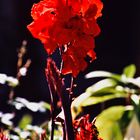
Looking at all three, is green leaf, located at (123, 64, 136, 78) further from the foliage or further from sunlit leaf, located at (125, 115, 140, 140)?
sunlit leaf, located at (125, 115, 140, 140)

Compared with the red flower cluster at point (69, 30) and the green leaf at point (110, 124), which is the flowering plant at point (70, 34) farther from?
the green leaf at point (110, 124)

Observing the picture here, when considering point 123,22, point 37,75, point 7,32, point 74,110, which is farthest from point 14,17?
point 74,110

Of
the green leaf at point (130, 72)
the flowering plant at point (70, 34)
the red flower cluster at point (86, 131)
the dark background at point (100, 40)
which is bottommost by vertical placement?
the red flower cluster at point (86, 131)

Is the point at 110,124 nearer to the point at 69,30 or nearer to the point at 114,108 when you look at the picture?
the point at 114,108

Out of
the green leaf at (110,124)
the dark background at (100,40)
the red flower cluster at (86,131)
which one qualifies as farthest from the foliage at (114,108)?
the dark background at (100,40)

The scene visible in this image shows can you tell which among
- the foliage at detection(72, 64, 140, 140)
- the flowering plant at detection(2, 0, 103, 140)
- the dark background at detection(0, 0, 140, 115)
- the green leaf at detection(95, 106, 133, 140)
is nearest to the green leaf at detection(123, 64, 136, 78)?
the foliage at detection(72, 64, 140, 140)

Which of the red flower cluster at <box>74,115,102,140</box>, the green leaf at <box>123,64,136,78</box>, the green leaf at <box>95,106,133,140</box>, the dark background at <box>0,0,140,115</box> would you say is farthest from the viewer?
the dark background at <box>0,0,140,115</box>

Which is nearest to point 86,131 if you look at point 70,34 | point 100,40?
point 70,34
